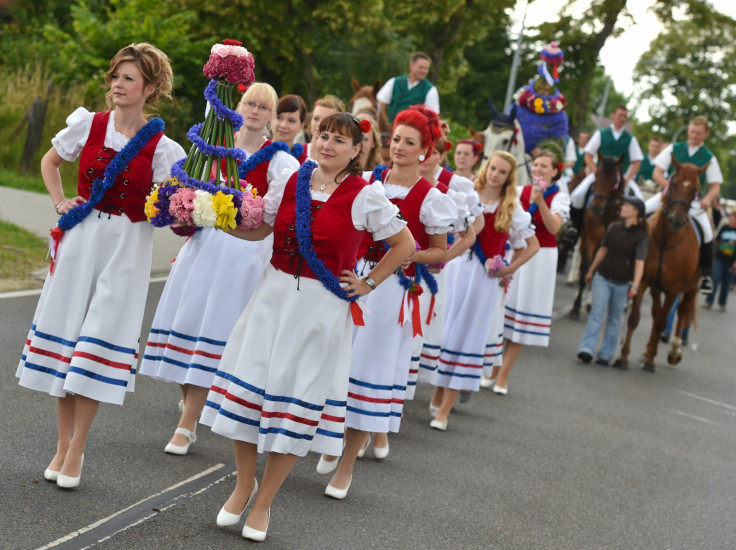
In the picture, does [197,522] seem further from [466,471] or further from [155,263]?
[155,263]

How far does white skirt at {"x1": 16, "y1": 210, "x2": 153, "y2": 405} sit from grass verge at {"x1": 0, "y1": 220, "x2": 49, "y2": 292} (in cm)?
552

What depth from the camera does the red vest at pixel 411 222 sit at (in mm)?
6375

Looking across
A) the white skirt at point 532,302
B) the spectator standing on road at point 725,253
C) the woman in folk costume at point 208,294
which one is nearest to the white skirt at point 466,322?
the white skirt at point 532,302

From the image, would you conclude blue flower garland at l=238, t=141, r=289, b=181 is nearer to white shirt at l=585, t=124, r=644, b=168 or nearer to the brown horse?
the brown horse

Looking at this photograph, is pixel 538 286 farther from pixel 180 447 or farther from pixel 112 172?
pixel 112 172

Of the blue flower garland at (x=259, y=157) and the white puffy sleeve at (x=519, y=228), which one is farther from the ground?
the blue flower garland at (x=259, y=157)

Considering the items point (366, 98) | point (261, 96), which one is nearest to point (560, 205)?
point (366, 98)

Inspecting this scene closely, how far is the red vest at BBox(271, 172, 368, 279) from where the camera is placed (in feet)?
Result: 17.1

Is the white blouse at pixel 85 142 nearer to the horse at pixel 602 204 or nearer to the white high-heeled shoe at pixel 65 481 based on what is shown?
the white high-heeled shoe at pixel 65 481

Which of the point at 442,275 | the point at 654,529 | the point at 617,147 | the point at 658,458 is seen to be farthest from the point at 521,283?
the point at 617,147

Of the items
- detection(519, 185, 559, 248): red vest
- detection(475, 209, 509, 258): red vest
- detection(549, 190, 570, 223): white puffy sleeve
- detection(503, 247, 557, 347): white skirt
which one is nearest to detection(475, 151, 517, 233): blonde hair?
detection(475, 209, 509, 258): red vest

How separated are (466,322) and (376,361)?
2.71m

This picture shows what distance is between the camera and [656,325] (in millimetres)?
15289

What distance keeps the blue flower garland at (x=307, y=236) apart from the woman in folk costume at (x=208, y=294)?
1371mm
